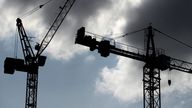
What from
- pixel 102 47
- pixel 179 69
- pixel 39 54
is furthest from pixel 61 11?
pixel 179 69

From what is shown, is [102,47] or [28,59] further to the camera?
[28,59]

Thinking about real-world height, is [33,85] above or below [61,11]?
below

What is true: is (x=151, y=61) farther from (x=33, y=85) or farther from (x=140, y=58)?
(x=33, y=85)

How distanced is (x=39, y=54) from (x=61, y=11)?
12.6 meters

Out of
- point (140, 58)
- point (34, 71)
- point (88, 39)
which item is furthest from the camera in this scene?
point (34, 71)

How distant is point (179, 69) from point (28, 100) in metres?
36.9

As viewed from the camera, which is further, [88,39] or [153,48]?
[153,48]

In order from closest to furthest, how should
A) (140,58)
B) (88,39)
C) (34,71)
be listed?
1. (88,39)
2. (140,58)
3. (34,71)

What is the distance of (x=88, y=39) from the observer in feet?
396

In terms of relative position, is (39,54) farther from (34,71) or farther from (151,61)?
(151,61)

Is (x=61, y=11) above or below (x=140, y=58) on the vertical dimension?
above

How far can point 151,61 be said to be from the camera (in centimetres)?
13125

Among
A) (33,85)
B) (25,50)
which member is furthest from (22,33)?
(33,85)

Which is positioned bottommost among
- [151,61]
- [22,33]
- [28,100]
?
[28,100]
